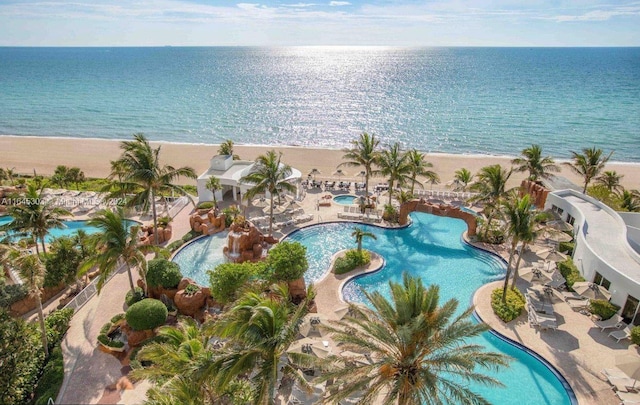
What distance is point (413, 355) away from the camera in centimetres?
1188

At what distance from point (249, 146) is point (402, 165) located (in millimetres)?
36462

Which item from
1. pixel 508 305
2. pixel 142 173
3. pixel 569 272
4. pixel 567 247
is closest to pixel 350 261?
pixel 508 305

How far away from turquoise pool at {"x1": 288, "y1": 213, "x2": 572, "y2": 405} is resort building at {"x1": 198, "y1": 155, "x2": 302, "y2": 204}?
7.20 metres

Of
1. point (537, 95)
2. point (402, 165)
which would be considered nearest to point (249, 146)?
point (402, 165)

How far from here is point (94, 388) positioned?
657 inches

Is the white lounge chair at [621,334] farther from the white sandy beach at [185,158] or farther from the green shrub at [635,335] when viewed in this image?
the white sandy beach at [185,158]

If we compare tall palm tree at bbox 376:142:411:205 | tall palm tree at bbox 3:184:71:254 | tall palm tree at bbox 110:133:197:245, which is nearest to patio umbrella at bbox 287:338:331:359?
tall palm tree at bbox 110:133:197:245

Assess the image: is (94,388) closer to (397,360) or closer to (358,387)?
(358,387)

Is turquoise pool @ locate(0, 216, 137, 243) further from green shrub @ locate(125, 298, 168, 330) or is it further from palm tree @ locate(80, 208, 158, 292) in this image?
green shrub @ locate(125, 298, 168, 330)

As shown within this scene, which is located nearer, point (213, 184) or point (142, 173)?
point (142, 173)

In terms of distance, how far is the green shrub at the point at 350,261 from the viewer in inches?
993

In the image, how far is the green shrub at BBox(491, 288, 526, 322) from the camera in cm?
2092

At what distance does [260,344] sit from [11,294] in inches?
690

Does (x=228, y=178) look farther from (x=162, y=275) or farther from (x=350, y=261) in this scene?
(x=350, y=261)
